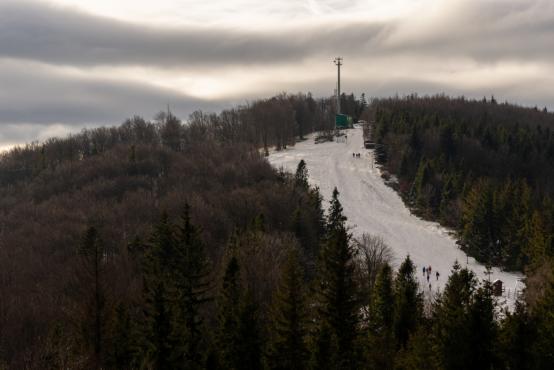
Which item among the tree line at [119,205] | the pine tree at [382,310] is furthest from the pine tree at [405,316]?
the tree line at [119,205]

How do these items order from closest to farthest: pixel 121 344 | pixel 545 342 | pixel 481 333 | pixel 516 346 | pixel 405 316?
pixel 481 333, pixel 545 342, pixel 516 346, pixel 121 344, pixel 405 316

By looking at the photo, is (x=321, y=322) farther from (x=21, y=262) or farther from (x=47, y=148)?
(x=47, y=148)

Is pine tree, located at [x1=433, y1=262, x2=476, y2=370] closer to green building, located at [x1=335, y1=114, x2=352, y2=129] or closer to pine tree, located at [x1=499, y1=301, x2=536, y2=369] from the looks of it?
pine tree, located at [x1=499, y1=301, x2=536, y2=369]

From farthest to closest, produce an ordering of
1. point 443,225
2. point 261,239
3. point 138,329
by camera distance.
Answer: point 443,225
point 261,239
point 138,329

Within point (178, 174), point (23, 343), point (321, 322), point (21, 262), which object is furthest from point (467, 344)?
point (178, 174)

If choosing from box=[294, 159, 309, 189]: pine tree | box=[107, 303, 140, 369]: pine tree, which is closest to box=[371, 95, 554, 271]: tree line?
box=[294, 159, 309, 189]: pine tree

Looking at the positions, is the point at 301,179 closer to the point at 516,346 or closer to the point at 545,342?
the point at 516,346

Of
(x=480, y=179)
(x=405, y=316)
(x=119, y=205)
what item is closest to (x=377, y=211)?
(x=480, y=179)
